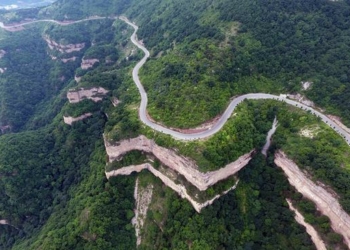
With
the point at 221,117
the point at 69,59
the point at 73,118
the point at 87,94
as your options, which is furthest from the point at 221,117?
the point at 69,59

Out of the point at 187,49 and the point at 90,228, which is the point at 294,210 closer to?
the point at 90,228

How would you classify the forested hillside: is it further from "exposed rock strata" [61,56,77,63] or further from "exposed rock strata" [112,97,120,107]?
"exposed rock strata" [61,56,77,63]

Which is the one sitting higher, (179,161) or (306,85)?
(306,85)

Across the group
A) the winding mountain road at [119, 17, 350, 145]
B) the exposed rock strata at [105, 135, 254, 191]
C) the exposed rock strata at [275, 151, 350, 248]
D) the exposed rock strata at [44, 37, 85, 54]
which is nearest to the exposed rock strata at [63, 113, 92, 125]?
the winding mountain road at [119, 17, 350, 145]

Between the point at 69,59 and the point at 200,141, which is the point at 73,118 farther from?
the point at 69,59

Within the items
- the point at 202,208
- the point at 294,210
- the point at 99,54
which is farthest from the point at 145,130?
the point at 99,54

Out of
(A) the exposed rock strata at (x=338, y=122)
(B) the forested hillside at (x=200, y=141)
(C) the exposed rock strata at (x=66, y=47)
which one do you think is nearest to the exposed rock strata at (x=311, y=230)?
(B) the forested hillside at (x=200, y=141)
